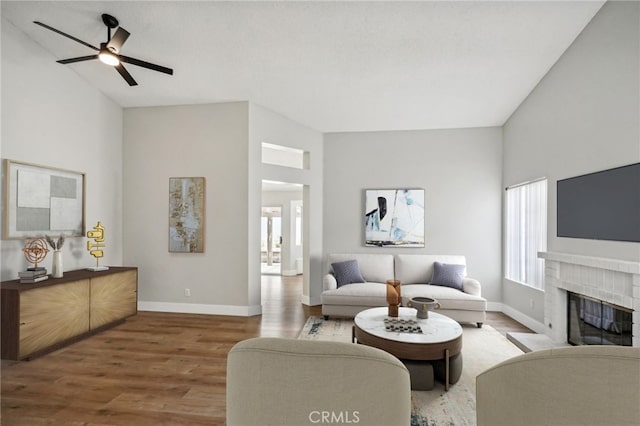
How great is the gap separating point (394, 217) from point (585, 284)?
2.82 meters

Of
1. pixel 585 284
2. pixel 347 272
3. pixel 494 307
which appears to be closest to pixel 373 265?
pixel 347 272

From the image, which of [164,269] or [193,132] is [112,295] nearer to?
[164,269]

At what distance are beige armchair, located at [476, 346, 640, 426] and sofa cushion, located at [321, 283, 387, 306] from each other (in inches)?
138

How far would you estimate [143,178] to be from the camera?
200 inches

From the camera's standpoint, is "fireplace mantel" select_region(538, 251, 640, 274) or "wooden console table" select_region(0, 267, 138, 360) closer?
"fireplace mantel" select_region(538, 251, 640, 274)

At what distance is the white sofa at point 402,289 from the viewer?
4.33 m

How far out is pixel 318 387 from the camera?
969 millimetres

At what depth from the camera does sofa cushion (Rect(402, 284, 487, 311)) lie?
4.29m

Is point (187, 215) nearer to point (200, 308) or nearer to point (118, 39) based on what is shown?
point (200, 308)

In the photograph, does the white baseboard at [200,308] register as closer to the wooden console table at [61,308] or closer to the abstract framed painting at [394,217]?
the wooden console table at [61,308]

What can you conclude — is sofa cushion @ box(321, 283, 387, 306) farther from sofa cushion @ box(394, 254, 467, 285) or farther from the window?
the window

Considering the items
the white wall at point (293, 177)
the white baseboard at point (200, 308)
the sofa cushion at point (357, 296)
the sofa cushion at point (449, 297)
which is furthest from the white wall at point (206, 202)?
the sofa cushion at point (449, 297)

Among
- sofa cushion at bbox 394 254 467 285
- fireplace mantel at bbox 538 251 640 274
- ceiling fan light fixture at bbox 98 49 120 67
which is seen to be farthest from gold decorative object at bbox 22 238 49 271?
fireplace mantel at bbox 538 251 640 274

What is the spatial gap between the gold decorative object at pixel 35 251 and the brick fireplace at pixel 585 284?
222 inches
